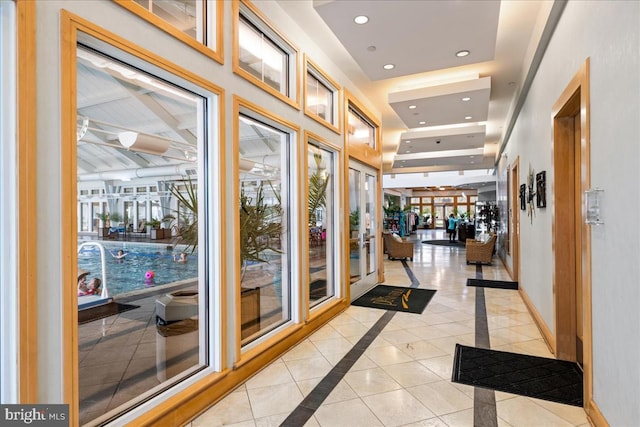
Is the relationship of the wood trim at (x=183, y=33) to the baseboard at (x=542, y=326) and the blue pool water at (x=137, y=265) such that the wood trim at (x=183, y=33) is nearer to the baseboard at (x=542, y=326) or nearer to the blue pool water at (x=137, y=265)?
the blue pool water at (x=137, y=265)

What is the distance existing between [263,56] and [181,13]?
42.4 inches

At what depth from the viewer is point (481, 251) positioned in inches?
388

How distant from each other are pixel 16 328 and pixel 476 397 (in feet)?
10.0

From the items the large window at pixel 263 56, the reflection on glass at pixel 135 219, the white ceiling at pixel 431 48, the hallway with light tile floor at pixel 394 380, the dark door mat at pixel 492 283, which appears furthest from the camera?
the dark door mat at pixel 492 283

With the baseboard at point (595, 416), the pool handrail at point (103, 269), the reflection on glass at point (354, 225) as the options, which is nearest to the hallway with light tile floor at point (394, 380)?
the baseboard at point (595, 416)

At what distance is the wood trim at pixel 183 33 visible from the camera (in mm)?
2188

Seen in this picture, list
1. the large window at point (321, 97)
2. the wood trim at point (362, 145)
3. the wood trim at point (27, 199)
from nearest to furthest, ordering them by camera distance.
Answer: the wood trim at point (27, 199)
the large window at point (321, 97)
the wood trim at point (362, 145)

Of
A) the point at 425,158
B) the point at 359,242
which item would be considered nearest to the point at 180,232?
the point at 359,242

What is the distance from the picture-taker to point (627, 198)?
6.32 feet

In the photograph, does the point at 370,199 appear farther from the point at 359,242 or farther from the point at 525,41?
the point at 525,41

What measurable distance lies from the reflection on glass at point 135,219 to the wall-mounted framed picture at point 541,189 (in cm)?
375

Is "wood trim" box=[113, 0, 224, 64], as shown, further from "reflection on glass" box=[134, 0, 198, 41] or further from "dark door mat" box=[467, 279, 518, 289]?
"dark door mat" box=[467, 279, 518, 289]

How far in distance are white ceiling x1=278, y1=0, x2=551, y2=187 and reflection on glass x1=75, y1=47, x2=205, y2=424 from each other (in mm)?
1800

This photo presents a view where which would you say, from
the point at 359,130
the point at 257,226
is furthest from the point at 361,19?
the point at 359,130
